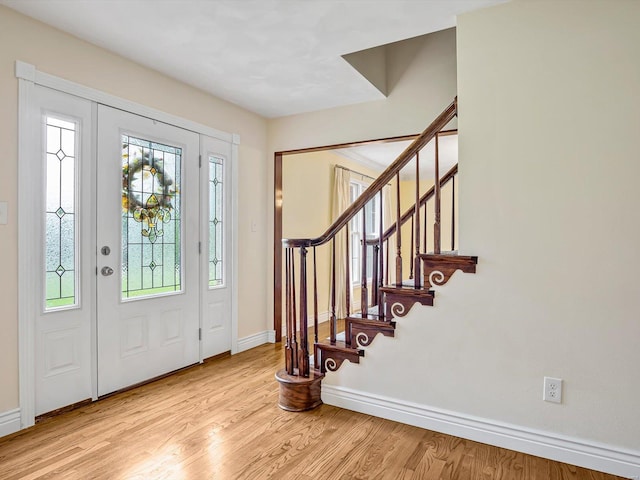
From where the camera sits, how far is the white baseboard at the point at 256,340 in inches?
156

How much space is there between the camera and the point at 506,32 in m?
2.19

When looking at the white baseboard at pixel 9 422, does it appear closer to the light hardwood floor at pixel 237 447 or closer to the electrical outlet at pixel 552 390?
the light hardwood floor at pixel 237 447

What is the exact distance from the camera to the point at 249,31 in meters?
2.49

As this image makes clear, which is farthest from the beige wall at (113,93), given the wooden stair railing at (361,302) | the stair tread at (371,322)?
the stair tread at (371,322)

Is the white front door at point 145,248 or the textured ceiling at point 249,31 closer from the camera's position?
the textured ceiling at point 249,31

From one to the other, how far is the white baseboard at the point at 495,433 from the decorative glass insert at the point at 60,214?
180cm

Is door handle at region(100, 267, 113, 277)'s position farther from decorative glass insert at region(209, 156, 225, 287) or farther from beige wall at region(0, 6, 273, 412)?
decorative glass insert at region(209, 156, 225, 287)

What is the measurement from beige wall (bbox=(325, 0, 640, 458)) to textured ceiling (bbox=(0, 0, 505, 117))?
16.5 inches

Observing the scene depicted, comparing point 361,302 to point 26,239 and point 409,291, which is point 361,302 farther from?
point 26,239

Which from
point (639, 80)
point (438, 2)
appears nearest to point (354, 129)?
point (438, 2)

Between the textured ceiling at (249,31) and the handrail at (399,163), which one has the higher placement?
the textured ceiling at (249,31)

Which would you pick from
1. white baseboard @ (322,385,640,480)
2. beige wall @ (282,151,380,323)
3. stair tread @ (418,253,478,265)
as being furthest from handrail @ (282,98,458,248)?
beige wall @ (282,151,380,323)

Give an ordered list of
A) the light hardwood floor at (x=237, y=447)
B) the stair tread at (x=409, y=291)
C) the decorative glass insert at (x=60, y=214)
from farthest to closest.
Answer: the decorative glass insert at (x=60, y=214)
the stair tread at (x=409, y=291)
the light hardwood floor at (x=237, y=447)

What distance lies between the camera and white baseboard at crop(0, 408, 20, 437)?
2.23 meters
